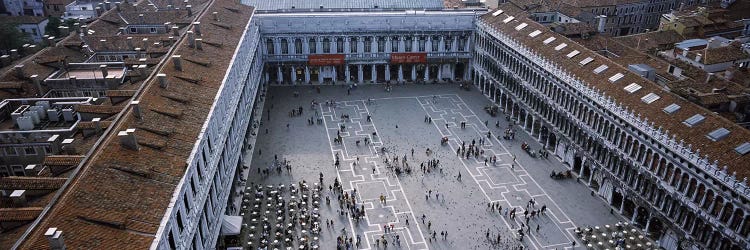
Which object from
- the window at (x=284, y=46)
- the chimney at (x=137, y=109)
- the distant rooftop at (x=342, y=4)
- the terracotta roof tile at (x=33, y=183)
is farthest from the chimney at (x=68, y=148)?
the distant rooftop at (x=342, y=4)

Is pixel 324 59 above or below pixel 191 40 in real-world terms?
below

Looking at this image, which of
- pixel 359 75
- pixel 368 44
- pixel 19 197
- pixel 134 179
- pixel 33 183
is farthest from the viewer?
pixel 359 75

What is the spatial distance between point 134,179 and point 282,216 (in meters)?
22.2

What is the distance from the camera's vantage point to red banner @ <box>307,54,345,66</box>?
96688mm

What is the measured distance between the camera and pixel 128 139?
40.1 metres

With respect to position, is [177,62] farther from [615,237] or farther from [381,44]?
[615,237]

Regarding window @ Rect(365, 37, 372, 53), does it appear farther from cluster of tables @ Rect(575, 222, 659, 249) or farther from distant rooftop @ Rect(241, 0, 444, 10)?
cluster of tables @ Rect(575, 222, 659, 249)

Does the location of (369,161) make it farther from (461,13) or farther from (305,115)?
(461,13)

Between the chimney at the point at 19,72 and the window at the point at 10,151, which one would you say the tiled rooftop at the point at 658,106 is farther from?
the chimney at the point at 19,72

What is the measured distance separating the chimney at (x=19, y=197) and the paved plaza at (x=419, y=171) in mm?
27327

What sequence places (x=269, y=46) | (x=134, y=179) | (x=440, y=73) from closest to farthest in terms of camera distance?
(x=134, y=179) → (x=269, y=46) → (x=440, y=73)

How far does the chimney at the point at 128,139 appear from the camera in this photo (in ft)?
131

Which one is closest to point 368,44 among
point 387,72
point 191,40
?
point 387,72

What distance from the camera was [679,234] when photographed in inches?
2036
